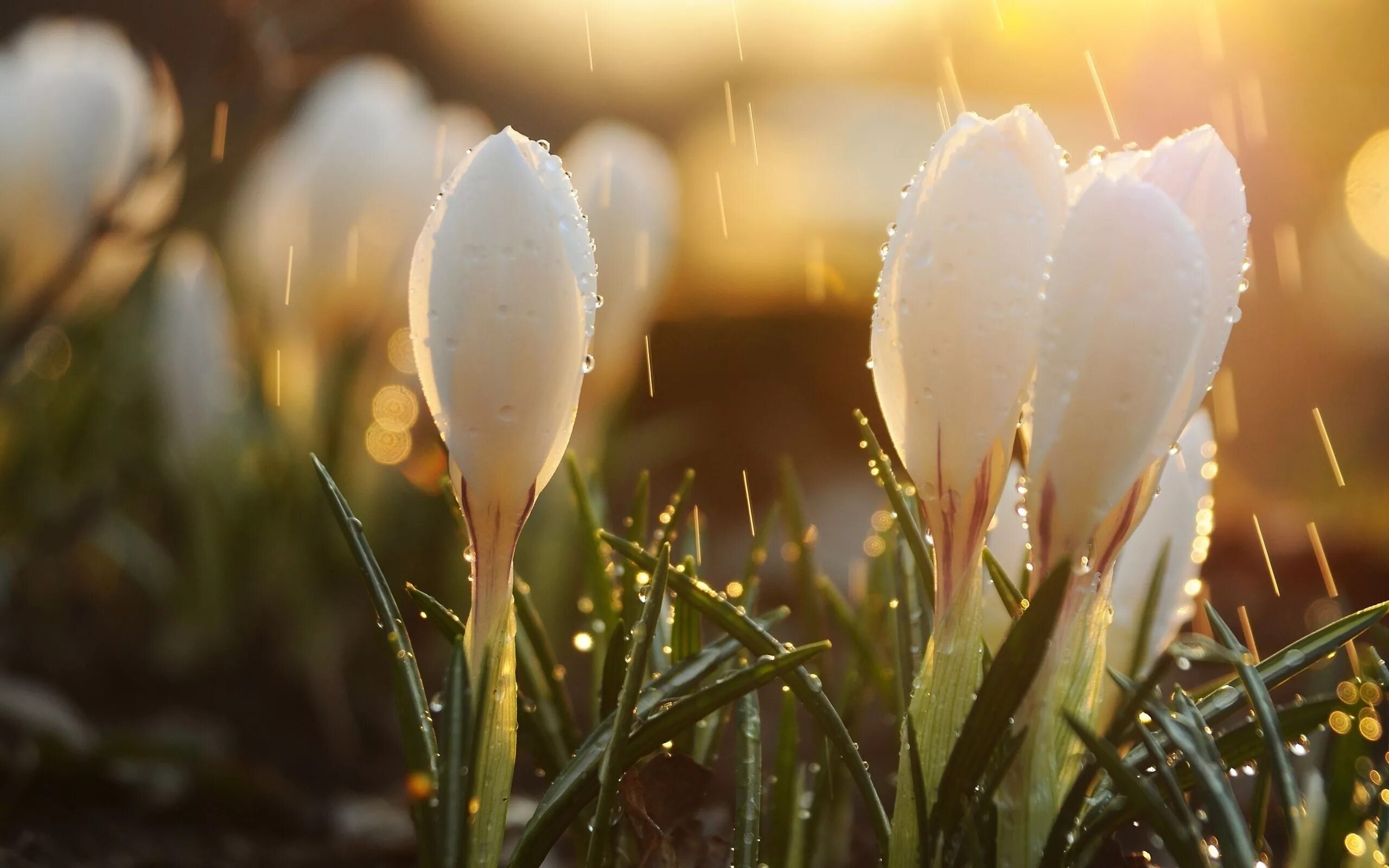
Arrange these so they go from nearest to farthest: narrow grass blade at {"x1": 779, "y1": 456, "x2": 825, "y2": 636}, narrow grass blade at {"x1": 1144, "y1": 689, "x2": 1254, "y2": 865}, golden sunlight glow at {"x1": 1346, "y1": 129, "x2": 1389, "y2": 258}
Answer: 1. narrow grass blade at {"x1": 1144, "y1": 689, "x2": 1254, "y2": 865}
2. narrow grass blade at {"x1": 779, "y1": 456, "x2": 825, "y2": 636}
3. golden sunlight glow at {"x1": 1346, "y1": 129, "x2": 1389, "y2": 258}

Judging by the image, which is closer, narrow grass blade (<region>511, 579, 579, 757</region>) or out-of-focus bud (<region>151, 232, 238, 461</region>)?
narrow grass blade (<region>511, 579, 579, 757</region>)

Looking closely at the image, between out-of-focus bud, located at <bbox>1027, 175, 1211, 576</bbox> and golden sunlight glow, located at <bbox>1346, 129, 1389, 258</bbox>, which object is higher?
golden sunlight glow, located at <bbox>1346, 129, 1389, 258</bbox>

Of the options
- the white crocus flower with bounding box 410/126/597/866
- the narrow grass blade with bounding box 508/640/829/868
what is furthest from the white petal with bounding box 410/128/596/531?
the narrow grass blade with bounding box 508/640/829/868

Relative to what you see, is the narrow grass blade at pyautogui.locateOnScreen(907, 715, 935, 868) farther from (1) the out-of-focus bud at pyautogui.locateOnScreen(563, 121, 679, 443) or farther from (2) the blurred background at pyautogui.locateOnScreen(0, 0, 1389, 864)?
(1) the out-of-focus bud at pyautogui.locateOnScreen(563, 121, 679, 443)

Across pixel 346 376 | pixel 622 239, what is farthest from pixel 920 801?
pixel 346 376

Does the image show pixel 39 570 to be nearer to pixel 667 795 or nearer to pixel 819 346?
pixel 667 795

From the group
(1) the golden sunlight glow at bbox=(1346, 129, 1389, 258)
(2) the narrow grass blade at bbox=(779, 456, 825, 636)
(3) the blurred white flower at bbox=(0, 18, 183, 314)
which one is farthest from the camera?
(1) the golden sunlight glow at bbox=(1346, 129, 1389, 258)

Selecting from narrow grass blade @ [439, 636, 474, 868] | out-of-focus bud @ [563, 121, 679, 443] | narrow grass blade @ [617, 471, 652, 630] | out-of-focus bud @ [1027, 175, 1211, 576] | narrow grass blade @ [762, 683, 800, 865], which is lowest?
narrow grass blade @ [762, 683, 800, 865]

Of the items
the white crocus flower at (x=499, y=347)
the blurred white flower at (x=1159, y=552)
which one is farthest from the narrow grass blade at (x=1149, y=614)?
the white crocus flower at (x=499, y=347)
